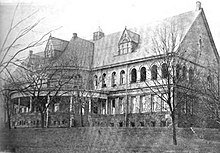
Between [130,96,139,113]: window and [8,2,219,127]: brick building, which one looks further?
[130,96,139,113]: window

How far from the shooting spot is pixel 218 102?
4297 mm

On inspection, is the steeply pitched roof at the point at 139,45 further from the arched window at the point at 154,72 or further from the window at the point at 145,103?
the window at the point at 145,103

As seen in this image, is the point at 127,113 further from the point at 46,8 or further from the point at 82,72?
the point at 46,8

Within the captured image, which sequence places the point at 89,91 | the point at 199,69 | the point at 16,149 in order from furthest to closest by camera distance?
the point at 89,91
the point at 16,149
the point at 199,69

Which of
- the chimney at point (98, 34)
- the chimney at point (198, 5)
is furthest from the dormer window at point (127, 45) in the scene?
the chimney at point (198, 5)

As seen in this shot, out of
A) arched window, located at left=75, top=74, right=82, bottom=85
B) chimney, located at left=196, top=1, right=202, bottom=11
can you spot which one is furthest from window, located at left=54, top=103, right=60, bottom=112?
chimney, located at left=196, top=1, right=202, bottom=11

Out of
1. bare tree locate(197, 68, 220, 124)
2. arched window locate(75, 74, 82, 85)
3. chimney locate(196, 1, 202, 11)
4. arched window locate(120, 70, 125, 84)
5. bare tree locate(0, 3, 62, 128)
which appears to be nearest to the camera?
bare tree locate(197, 68, 220, 124)

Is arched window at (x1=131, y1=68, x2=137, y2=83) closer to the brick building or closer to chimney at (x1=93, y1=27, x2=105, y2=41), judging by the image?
the brick building

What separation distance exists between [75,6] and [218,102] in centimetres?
244

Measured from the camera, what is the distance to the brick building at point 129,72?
493cm

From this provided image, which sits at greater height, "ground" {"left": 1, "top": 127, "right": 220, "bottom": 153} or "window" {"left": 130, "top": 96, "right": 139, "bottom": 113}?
"window" {"left": 130, "top": 96, "right": 139, "bottom": 113}

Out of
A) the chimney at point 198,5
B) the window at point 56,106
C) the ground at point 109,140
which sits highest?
the chimney at point 198,5

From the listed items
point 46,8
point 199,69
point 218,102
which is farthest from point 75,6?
point 218,102

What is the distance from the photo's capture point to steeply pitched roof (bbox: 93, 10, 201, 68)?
5202 mm
